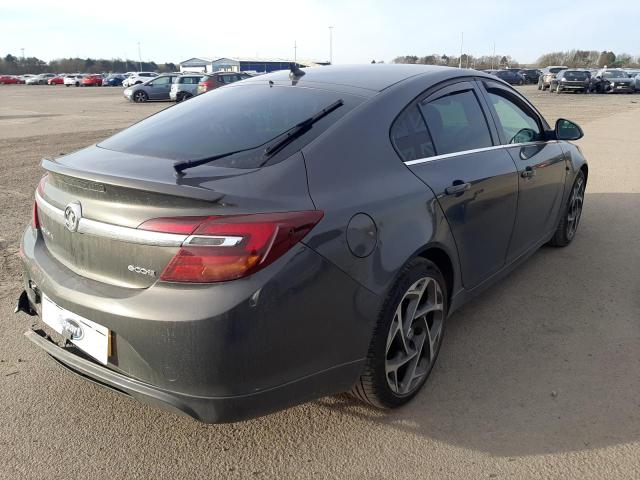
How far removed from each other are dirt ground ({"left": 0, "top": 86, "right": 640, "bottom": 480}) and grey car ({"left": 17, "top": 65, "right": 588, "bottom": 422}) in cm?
26

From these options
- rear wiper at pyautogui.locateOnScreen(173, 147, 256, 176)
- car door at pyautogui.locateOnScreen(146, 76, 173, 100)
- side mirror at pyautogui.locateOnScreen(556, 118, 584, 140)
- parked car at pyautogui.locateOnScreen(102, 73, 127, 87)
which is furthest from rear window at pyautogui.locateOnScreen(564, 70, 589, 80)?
parked car at pyautogui.locateOnScreen(102, 73, 127, 87)

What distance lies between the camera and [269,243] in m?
1.94

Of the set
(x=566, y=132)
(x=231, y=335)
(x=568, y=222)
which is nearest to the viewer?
(x=231, y=335)

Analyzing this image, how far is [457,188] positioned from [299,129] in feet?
3.15

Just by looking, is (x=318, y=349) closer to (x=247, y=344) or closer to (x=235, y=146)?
(x=247, y=344)

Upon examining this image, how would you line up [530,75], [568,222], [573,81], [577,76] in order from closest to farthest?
[568,222]
[577,76]
[573,81]
[530,75]

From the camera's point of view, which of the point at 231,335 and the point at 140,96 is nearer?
the point at 231,335

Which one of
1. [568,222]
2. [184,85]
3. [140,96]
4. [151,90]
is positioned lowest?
[568,222]

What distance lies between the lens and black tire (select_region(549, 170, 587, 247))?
4758 millimetres

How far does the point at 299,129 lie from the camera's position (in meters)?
2.42

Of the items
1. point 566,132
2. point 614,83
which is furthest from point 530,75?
point 566,132

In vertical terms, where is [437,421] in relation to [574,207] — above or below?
below

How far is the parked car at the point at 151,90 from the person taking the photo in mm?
27328

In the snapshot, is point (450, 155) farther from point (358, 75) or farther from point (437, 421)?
point (437, 421)
